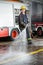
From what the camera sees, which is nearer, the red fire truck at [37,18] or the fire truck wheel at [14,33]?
the fire truck wheel at [14,33]

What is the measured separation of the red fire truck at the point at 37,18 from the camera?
1847 cm

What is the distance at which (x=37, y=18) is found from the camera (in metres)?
19.3

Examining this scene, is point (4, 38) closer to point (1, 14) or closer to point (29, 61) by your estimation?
point (1, 14)

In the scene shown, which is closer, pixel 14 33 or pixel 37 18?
pixel 14 33

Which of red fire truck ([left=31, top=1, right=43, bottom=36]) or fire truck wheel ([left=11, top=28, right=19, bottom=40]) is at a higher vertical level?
red fire truck ([left=31, top=1, right=43, bottom=36])

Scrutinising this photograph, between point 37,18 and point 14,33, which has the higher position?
point 37,18

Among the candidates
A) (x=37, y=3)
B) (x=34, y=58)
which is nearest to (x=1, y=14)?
(x=37, y=3)

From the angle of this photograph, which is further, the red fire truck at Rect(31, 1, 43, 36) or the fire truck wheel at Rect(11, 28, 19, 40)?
the red fire truck at Rect(31, 1, 43, 36)

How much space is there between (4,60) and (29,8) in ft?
28.0

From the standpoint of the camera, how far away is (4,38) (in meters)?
16.6

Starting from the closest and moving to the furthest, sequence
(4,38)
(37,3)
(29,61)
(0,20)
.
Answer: (29,61), (0,20), (4,38), (37,3)

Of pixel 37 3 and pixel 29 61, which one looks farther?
pixel 37 3

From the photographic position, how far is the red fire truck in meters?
18.5

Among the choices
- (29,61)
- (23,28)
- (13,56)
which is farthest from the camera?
(23,28)
